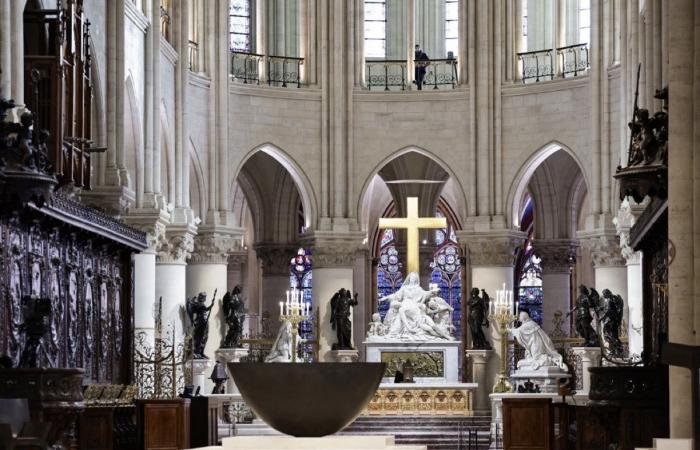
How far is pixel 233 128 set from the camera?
1554 inches

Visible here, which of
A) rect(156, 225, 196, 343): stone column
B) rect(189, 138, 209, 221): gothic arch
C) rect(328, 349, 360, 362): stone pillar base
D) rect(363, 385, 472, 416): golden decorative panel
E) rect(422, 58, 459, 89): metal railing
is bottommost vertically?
rect(363, 385, 472, 416): golden decorative panel

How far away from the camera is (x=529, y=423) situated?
25.1m

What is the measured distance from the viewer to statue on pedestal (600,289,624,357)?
114ft

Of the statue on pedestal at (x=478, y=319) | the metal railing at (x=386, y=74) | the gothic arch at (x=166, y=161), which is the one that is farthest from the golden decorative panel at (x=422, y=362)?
the metal railing at (x=386, y=74)

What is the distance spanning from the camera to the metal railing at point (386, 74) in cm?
4119

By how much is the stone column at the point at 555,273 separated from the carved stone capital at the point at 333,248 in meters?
6.90

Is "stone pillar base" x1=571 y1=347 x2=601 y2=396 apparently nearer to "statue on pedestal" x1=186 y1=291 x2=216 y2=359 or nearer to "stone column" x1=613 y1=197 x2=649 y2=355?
"stone column" x1=613 y1=197 x2=649 y2=355

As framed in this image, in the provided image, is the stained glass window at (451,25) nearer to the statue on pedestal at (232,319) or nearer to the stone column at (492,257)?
the stone column at (492,257)

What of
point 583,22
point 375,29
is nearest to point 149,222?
point 375,29

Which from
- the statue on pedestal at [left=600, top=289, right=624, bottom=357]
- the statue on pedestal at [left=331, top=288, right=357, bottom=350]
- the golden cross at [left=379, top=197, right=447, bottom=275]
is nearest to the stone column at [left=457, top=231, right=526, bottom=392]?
the golden cross at [left=379, top=197, right=447, bottom=275]

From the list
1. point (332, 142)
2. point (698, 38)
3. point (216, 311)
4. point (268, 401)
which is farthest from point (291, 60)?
point (268, 401)

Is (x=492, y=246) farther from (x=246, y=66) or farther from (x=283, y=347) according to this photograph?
(x=246, y=66)

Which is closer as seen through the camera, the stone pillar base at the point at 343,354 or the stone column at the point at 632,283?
the stone column at the point at 632,283

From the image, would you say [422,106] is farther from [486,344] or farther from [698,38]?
[698,38]
